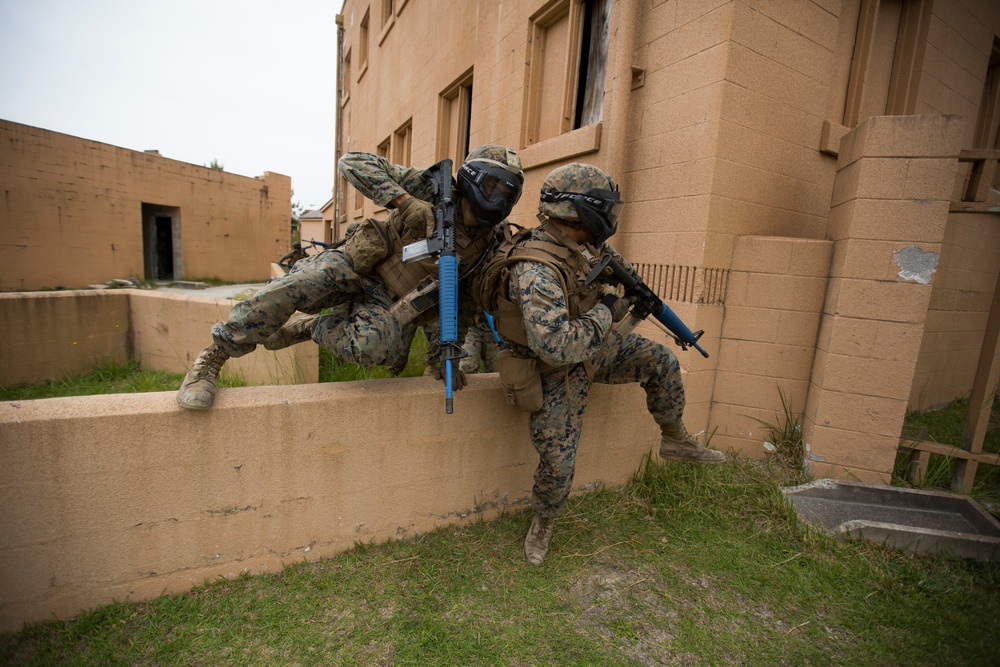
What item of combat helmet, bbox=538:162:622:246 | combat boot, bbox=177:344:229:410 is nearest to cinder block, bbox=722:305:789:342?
combat helmet, bbox=538:162:622:246

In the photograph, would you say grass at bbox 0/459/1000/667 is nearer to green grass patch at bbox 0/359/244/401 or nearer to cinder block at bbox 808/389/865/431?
cinder block at bbox 808/389/865/431

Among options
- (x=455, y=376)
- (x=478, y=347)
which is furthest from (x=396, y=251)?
(x=478, y=347)

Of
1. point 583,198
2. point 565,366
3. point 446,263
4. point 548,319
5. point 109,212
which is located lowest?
point 565,366

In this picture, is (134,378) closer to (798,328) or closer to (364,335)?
(364,335)

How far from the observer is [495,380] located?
2.79 metres

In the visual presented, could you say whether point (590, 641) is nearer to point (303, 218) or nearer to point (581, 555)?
point (581, 555)

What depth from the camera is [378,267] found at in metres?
2.67

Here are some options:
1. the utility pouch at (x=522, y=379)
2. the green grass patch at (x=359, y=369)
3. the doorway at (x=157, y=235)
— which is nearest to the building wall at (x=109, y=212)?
the doorway at (x=157, y=235)

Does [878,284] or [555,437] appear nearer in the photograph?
[555,437]

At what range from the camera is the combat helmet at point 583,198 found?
2252 mm

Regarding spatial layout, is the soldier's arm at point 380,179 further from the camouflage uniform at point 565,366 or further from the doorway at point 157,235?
the doorway at point 157,235

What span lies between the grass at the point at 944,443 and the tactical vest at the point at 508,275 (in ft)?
8.81

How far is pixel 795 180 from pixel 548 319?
2.99 metres

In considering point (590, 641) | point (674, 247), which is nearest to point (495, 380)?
point (590, 641)
